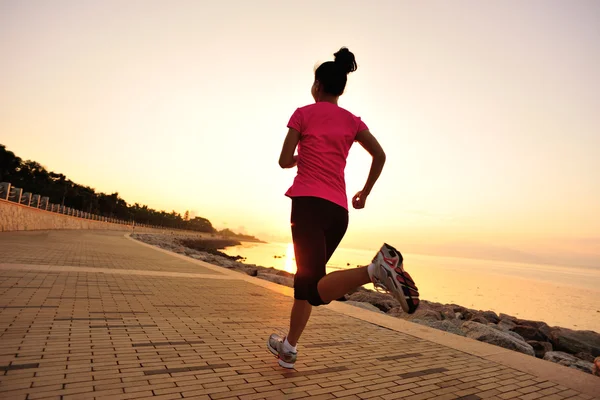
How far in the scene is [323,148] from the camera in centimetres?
248

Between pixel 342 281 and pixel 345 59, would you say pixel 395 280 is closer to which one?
pixel 342 281

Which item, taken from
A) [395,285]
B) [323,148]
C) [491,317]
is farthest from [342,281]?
[491,317]

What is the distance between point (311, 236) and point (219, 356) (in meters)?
1.17

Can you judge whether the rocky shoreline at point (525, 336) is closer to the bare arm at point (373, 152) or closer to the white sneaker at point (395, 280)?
the bare arm at point (373, 152)

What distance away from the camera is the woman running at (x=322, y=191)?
7.17 ft

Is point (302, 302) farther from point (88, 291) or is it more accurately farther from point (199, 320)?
point (88, 291)

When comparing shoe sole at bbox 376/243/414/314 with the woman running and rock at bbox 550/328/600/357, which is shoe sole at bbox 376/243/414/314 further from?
rock at bbox 550/328/600/357

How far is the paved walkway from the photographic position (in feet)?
6.91

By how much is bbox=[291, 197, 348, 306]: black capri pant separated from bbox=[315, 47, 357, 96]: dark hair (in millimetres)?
847

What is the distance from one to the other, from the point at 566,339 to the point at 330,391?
28.1 feet

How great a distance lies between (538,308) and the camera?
1842cm

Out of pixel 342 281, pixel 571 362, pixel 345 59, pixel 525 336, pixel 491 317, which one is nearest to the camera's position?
pixel 342 281

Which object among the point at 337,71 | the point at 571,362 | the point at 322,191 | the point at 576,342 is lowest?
the point at 576,342

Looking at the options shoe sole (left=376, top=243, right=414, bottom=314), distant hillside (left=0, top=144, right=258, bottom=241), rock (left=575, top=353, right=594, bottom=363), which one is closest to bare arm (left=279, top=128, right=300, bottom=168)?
shoe sole (left=376, top=243, right=414, bottom=314)
